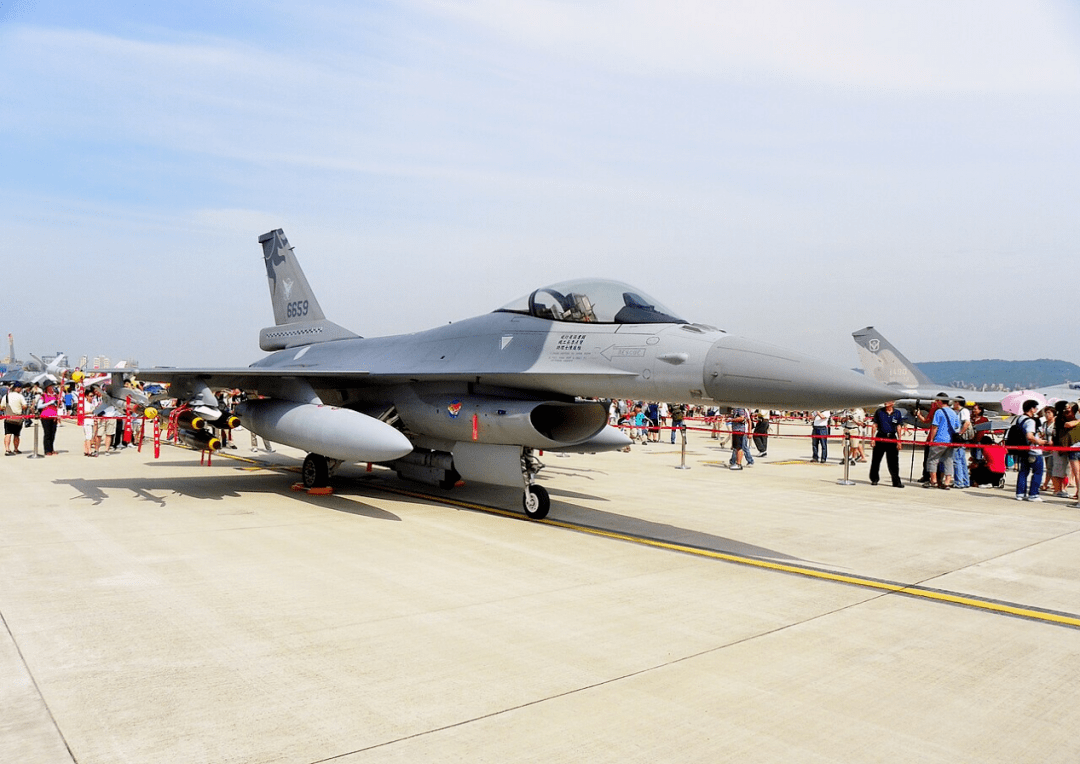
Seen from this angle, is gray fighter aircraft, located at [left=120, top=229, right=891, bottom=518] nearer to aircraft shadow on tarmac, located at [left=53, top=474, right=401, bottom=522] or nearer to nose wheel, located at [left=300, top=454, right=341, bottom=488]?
nose wheel, located at [left=300, top=454, right=341, bottom=488]

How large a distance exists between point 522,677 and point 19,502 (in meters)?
8.19

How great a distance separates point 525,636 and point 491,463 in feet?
14.3

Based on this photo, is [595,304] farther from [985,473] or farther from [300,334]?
[985,473]

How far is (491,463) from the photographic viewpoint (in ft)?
28.6

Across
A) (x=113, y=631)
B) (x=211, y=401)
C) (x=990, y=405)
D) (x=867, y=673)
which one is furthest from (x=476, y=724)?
(x=990, y=405)

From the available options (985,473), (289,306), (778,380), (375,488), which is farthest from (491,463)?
(985,473)

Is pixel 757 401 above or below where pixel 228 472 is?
above

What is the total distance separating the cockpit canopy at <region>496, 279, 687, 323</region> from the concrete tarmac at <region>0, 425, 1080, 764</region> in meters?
2.30

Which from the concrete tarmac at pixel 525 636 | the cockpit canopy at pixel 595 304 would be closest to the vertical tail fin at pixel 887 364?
the concrete tarmac at pixel 525 636

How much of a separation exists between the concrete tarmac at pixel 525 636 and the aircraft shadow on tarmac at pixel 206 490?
302 millimetres

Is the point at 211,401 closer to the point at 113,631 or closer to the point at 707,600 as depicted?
the point at 113,631

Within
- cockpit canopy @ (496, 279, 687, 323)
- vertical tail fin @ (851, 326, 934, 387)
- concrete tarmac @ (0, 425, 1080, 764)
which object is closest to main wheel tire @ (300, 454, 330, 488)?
concrete tarmac @ (0, 425, 1080, 764)

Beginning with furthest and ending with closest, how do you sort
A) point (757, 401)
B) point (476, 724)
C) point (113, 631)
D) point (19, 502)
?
1. point (19, 502)
2. point (757, 401)
3. point (113, 631)
4. point (476, 724)

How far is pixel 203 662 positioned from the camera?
3902mm
